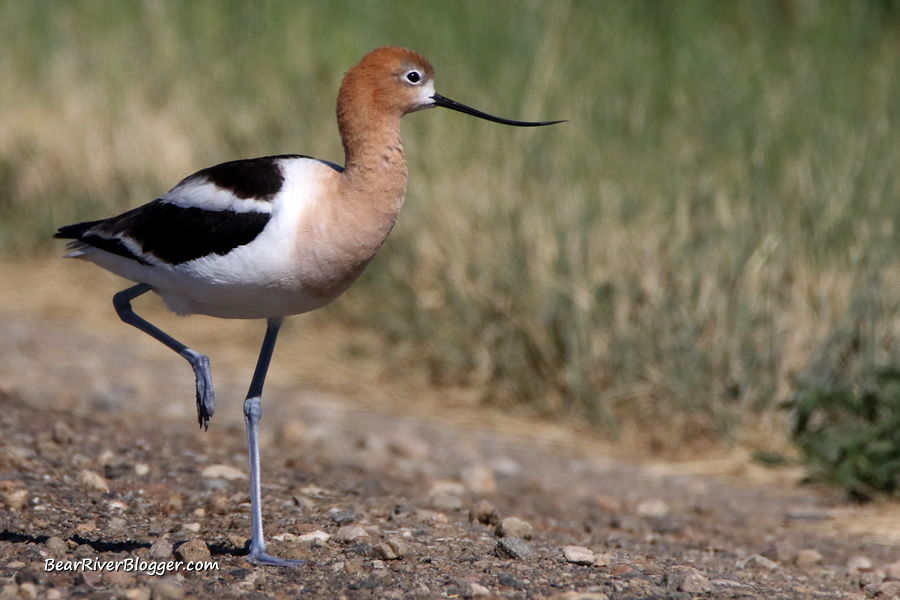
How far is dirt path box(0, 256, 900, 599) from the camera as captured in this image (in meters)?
3.70

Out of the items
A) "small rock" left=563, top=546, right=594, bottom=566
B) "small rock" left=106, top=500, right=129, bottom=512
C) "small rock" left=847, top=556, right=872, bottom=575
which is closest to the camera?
"small rock" left=563, top=546, right=594, bottom=566

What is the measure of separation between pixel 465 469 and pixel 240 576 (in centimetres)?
249

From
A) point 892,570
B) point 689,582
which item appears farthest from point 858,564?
point 689,582

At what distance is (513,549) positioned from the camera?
3.98 metres

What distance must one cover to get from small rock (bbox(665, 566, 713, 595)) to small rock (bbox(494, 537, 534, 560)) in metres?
0.49

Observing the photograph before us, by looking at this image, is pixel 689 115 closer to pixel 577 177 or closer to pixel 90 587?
pixel 577 177

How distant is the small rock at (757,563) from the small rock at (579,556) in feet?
2.43

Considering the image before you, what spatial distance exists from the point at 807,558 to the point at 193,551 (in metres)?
2.52

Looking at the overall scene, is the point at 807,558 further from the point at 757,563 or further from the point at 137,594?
the point at 137,594

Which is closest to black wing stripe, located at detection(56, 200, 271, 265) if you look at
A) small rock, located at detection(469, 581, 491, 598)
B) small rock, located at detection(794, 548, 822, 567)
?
small rock, located at detection(469, 581, 491, 598)

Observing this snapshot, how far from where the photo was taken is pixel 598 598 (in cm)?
348

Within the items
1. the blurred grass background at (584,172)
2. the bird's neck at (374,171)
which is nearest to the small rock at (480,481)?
the blurred grass background at (584,172)

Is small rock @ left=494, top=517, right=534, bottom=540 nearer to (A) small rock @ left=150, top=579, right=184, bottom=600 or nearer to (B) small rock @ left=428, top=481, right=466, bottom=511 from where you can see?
(B) small rock @ left=428, top=481, right=466, bottom=511

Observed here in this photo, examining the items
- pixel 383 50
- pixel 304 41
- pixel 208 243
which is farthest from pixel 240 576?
pixel 304 41
